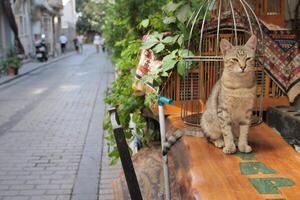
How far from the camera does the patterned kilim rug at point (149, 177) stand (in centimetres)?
359

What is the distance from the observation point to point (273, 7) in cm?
437

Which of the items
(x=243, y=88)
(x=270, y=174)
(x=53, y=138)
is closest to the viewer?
(x=270, y=174)

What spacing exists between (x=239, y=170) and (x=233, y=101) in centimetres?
45

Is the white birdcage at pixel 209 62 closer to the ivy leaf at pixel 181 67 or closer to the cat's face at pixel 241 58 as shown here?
the ivy leaf at pixel 181 67

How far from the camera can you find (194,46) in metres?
3.72

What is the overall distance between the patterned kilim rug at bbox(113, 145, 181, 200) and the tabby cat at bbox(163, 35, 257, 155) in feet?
1.86

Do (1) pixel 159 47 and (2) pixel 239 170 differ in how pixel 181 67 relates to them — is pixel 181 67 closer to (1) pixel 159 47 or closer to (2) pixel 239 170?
(1) pixel 159 47

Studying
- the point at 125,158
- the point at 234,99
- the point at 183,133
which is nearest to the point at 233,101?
the point at 234,99

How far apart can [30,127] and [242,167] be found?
651 cm

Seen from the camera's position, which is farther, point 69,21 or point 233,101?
point 69,21

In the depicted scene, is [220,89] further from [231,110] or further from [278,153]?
[278,153]

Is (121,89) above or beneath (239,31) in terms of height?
beneath

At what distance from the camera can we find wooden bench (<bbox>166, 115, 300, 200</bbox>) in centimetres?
233

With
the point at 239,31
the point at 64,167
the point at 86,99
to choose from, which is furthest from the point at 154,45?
the point at 86,99
